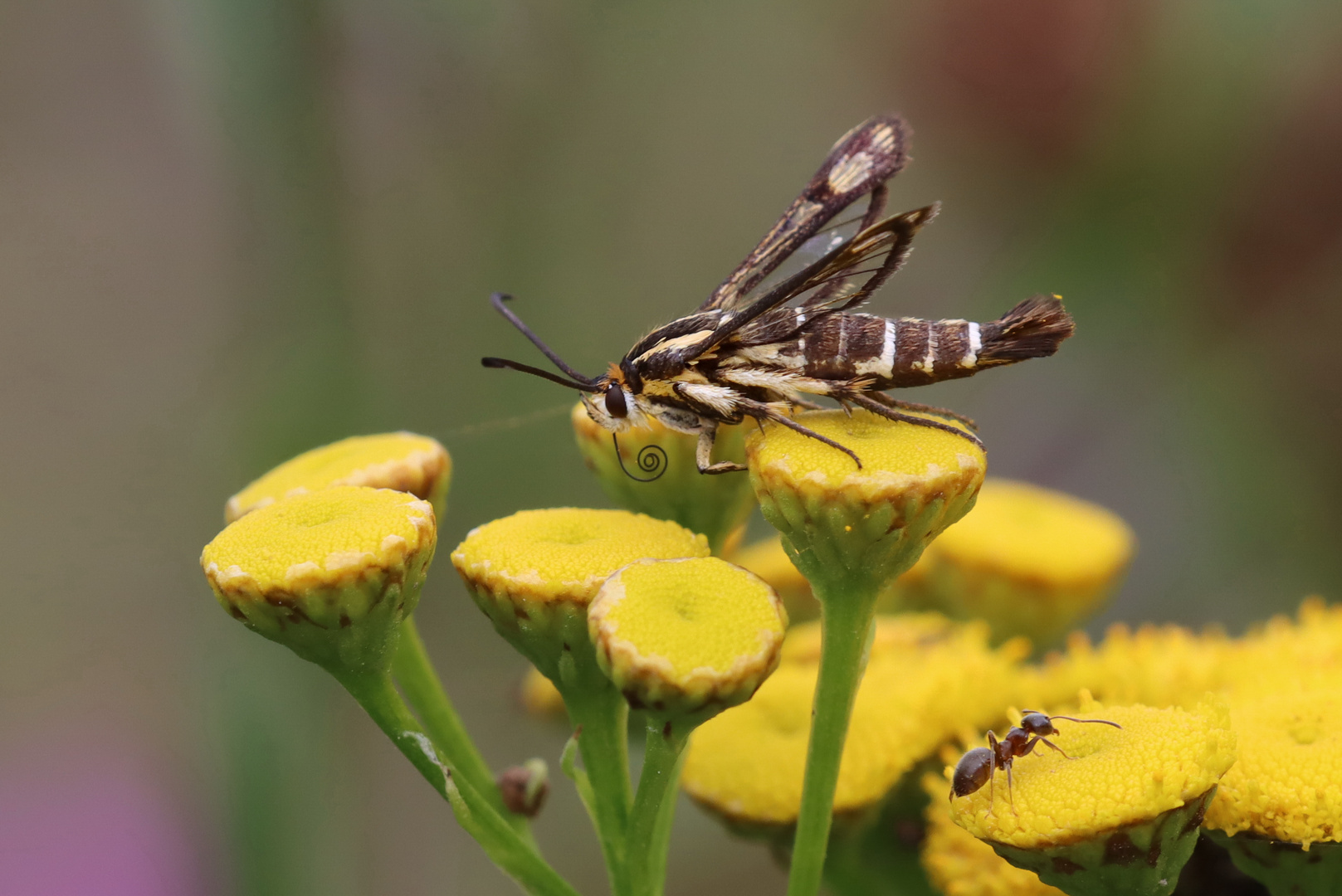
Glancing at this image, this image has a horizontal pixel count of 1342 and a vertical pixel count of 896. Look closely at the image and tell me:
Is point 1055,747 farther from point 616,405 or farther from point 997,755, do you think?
point 616,405

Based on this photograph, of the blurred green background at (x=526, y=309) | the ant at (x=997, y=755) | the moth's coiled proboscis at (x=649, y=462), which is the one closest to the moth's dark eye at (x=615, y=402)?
the moth's coiled proboscis at (x=649, y=462)

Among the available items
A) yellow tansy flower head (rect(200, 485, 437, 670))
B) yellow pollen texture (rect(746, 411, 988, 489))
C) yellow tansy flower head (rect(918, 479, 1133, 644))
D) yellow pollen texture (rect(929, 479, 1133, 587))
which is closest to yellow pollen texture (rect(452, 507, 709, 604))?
yellow tansy flower head (rect(200, 485, 437, 670))

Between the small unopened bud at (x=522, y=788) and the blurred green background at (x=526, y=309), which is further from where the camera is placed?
the blurred green background at (x=526, y=309)

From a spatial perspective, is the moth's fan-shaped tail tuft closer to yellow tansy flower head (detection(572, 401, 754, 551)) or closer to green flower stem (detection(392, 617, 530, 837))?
yellow tansy flower head (detection(572, 401, 754, 551))

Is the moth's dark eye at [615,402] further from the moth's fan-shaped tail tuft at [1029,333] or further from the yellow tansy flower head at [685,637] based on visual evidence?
the moth's fan-shaped tail tuft at [1029,333]

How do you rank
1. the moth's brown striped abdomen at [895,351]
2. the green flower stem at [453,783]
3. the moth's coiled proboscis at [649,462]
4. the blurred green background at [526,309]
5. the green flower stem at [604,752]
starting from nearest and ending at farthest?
the green flower stem at [453,783]
the green flower stem at [604,752]
the moth's brown striped abdomen at [895,351]
the moth's coiled proboscis at [649,462]
the blurred green background at [526,309]

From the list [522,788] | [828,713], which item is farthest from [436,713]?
[828,713]

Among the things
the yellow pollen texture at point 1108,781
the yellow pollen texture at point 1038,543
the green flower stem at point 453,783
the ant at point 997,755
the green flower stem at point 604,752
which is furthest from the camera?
the yellow pollen texture at point 1038,543
